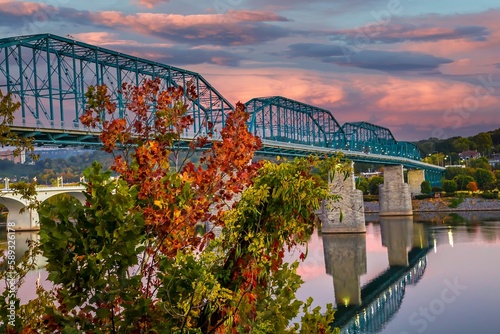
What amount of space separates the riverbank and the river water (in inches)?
1008

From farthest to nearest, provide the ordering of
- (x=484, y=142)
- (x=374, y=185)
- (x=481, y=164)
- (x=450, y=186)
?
1. (x=484, y=142)
2. (x=481, y=164)
3. (x=374, y=185)
4. (x=450, y=186)

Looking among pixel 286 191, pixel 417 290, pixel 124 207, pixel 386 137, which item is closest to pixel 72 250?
pixel 124 207

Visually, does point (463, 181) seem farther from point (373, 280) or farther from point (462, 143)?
point (462, 143)

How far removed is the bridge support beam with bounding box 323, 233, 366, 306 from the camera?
37.8 meters

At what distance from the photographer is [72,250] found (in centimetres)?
600

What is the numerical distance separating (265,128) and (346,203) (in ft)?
78.6

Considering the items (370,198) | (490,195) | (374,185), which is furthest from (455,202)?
(374,185)

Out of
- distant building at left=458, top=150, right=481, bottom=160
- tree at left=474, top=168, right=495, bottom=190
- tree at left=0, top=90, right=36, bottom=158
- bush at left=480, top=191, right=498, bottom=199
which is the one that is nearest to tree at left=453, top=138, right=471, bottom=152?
distant building at left=458, top=150, right=481, bottom=160

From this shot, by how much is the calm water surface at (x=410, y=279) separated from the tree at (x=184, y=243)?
22.6 m

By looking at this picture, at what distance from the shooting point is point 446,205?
97375 mm

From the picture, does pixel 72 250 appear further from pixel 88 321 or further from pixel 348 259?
pixel 348 259

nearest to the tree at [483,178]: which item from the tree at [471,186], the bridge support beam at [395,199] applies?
the tree at [471,186]

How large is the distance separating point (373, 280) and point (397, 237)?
2230cm

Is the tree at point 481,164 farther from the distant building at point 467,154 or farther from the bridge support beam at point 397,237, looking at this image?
the bridge support beam at point 397,237
